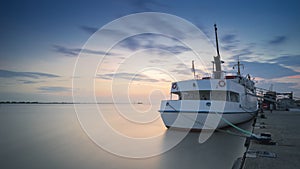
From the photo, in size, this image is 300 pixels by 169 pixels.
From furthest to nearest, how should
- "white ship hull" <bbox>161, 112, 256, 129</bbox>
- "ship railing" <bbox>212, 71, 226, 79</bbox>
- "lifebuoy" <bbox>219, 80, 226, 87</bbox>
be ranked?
1. "ship railing" <bbox>212, 71, 226, 79</bbox>
2. "lifebuoy" <bbox>219, 80, 226, 87</bbox>
3. "white ship hull" <bbox>161, 112, 256, 129</bbox>

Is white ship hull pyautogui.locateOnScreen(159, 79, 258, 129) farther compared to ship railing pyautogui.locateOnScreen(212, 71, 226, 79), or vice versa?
ship railing pyautogui.locateOnScreen(212, 71, 226, 79)

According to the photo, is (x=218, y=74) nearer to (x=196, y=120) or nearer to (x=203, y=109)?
(x=203, y=109)

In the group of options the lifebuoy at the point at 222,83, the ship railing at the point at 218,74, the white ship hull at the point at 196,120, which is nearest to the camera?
the white ship hull at the point at 196,120

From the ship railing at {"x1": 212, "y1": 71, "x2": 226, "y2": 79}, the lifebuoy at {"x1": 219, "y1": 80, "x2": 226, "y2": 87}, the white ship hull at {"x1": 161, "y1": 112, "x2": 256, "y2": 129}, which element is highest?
the ship railing at {"x1": 212, "y1": 71, "x2": 226, "y2": 79}

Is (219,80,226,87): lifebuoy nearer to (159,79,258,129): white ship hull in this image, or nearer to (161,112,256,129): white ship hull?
(159,79,258,129): white ship hull

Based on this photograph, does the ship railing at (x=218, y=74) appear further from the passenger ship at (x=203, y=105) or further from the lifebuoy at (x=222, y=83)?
the lifebuoy at (x=222, y=83)

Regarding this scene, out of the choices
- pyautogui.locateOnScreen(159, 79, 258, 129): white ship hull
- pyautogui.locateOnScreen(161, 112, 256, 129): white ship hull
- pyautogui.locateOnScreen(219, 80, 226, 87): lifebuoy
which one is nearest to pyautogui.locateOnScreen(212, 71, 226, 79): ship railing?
pyautogui.locateOnScreen(159, 79, 258, 129): white ship hull

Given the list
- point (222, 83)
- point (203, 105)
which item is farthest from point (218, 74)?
point (203, 105)

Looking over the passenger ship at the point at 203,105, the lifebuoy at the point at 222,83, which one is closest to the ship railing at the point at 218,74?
the passenger ship at the point at 203,105

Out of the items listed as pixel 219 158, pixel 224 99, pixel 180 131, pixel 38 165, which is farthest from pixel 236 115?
pixel 38 165

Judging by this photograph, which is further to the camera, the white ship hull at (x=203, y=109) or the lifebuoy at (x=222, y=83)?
the lifebuoy at (x=222, y=83)

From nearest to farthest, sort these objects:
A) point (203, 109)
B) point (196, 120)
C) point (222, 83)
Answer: point (203, 109), point (196, 120), point (222, 83)

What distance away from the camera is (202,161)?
777cm

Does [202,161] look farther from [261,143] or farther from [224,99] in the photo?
[224,99]
